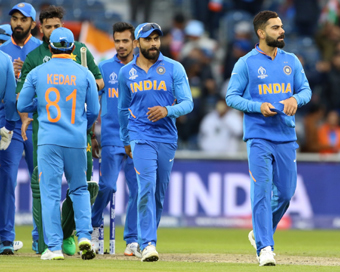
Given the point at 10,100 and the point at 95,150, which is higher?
the point at 10,100

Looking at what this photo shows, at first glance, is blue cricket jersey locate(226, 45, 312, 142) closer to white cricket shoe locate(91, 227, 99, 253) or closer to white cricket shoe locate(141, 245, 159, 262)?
white cricket shoe locate(141, 245, 159, 262)

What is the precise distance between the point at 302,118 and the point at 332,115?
1.22 meters

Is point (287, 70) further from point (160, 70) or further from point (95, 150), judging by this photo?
point (95, 150)

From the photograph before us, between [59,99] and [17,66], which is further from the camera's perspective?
[17,66]

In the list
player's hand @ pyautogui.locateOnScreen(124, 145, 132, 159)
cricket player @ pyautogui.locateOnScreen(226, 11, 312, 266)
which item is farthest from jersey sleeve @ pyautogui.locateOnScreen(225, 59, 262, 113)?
player's hand @ pyautogui.locateOnScreen(124, 145, 132, 159)

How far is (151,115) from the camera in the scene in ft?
27.4

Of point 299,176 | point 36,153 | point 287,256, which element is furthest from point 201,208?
point 36,153

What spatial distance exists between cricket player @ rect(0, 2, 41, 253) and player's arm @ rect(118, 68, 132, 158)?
142 cm

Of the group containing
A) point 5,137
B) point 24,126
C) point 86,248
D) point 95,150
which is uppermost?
point 24,126

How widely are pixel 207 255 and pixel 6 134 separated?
286cm

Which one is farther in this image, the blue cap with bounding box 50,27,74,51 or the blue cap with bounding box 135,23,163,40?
the blue cap with bounding box 135,23,163,40

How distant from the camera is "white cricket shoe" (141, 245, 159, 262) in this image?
8.21 meters

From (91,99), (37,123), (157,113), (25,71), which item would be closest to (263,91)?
(157,113)

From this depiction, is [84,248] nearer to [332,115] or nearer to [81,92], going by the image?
[81,92]
